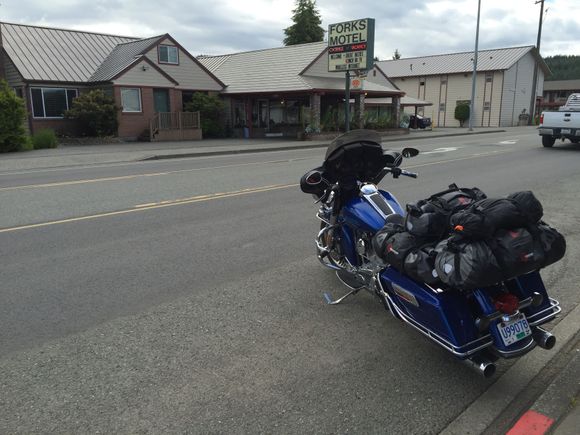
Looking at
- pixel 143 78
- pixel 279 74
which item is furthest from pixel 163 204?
pixel 279 74

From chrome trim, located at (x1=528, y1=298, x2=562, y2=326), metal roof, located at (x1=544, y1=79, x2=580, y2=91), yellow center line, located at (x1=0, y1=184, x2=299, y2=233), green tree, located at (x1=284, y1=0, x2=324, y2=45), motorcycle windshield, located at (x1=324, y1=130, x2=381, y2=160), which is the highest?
green tree, located at (x1=284, y1=0, x2=324, y2=45)

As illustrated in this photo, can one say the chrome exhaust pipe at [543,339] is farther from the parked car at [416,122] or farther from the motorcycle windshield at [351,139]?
the parked car at [416,122]

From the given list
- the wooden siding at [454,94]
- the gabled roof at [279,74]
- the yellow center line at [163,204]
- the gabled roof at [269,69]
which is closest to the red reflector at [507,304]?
the yellow center line at [163,204]

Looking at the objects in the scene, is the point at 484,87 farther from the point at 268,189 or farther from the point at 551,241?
the point at 551,241

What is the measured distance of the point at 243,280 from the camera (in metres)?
5.14

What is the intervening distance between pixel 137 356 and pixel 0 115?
2029cm

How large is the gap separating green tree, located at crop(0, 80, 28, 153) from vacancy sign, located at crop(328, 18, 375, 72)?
15968 millimetres

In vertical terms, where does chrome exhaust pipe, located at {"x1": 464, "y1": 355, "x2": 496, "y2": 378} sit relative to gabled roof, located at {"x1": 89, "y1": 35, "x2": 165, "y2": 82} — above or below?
below

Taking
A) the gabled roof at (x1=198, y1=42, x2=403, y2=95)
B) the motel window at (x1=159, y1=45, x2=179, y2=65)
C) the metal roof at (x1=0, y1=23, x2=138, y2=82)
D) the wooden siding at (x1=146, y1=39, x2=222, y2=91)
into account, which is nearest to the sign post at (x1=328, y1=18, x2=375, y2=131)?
the gabled roof at (x1=198, y1=42, x2=403, y2=95)

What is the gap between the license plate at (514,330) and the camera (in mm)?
3055

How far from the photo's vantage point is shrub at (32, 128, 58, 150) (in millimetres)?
22641

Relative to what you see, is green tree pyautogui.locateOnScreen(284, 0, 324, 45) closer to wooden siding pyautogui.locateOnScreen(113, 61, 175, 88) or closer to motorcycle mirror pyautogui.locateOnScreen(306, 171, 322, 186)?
wooden siding pyautogui.locateOnScreen(113, 61, 175, 88)

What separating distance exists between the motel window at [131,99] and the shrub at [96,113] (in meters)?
0.82

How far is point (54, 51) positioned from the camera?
28625 mm
